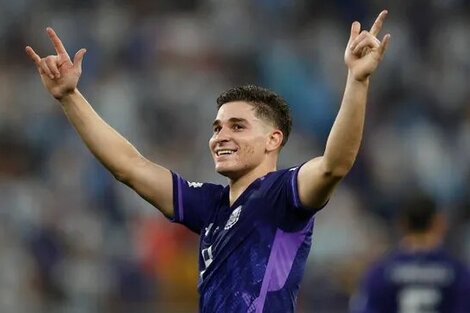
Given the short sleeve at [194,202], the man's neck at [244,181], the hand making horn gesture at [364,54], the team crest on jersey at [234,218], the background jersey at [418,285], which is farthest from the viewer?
the background jersey at [418,285]

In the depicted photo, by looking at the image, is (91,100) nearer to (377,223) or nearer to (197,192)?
(377,223)

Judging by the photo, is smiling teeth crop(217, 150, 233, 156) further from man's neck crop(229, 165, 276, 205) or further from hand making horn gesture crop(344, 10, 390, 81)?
hand making horn gesture crop(344, 10, 390, 81)

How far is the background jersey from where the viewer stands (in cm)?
786

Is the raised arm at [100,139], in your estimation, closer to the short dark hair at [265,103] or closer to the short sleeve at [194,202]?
the short sleeve at [194,202]

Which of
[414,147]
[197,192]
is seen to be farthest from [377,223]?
[197,192]

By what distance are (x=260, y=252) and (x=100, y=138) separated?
1.04 metres

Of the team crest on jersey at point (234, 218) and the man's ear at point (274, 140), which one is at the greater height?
the man's ear at point (274, 140)

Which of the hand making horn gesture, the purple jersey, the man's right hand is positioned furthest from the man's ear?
the man's right hand

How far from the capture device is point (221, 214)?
5945 mm

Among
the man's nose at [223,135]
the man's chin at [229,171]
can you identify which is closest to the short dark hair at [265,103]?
the man's nose at [223,135]

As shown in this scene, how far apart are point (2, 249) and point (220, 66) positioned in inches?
125

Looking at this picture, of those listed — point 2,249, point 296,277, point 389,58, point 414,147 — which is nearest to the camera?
point 296,277

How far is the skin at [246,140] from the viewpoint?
525 centimetres

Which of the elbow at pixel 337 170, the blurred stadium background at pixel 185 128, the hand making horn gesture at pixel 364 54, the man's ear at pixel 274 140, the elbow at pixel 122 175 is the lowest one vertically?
the elbow at pixel 337 170
